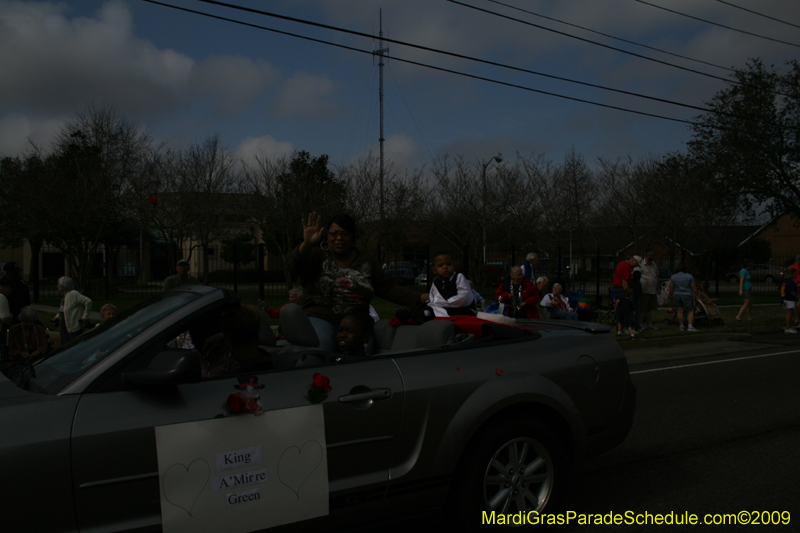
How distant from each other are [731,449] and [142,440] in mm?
4705

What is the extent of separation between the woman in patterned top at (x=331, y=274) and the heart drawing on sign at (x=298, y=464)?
50.9 inches

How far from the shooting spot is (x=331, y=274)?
422 cm

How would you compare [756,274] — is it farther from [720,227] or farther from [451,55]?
[451,55]

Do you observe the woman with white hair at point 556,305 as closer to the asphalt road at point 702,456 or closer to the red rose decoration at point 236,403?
the asphalt road at point 702,456

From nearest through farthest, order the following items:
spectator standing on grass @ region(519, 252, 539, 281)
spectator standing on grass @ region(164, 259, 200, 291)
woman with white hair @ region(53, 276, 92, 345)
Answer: woman with white hair @ region(53, 276, 92, 345), spectator standing on grass @ region(164, 259, 200, 291), spectator standing on grass @ region(519, 252, 539, 281)

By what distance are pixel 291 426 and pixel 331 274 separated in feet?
5.48

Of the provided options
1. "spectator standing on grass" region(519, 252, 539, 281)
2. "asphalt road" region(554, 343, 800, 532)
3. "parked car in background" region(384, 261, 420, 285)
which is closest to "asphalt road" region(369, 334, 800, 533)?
"asphalt road" region(554, 343, 800, 532)

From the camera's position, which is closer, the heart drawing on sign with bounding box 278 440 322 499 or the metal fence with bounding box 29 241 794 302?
the heart drawing on sign with bounding box 278 440 322 499

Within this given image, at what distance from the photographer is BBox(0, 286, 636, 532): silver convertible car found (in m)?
2.32

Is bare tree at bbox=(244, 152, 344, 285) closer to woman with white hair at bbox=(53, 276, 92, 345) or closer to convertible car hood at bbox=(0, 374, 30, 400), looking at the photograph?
woman with white hair at bbox=(53, 276, 92, 345)

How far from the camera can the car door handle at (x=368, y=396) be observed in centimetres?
284

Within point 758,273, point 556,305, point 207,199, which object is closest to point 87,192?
point 207,199

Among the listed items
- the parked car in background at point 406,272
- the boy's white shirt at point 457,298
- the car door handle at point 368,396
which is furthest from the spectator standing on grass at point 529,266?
the parked car in background at point 406,272

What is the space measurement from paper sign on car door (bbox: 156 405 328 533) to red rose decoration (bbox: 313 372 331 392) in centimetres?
9
